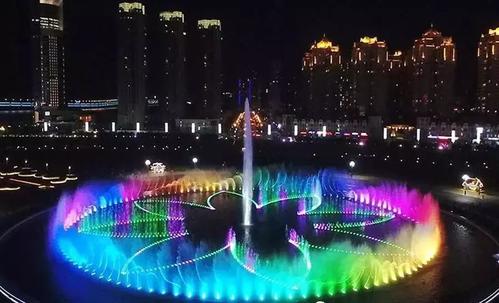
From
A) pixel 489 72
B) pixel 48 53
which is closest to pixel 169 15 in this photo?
pixel 48 53

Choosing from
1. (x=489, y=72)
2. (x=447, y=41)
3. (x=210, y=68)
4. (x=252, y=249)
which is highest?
(x=447, y=41)

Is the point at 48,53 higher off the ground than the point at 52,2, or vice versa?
the point at 52,2

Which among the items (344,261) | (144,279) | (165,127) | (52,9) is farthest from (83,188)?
(52,9)

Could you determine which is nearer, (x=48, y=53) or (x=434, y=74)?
(x=434, y=74)

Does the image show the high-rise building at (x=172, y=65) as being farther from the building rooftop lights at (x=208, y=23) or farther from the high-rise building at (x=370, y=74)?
the high-rise building at (x=370, y=74)

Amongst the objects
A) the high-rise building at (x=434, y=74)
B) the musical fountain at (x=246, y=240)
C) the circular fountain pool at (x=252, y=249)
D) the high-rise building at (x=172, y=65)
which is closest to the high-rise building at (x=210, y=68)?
the high-rise building at (x=172, y=65)

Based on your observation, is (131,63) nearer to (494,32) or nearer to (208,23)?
(208,23)

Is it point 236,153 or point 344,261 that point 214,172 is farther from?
point 344,261
